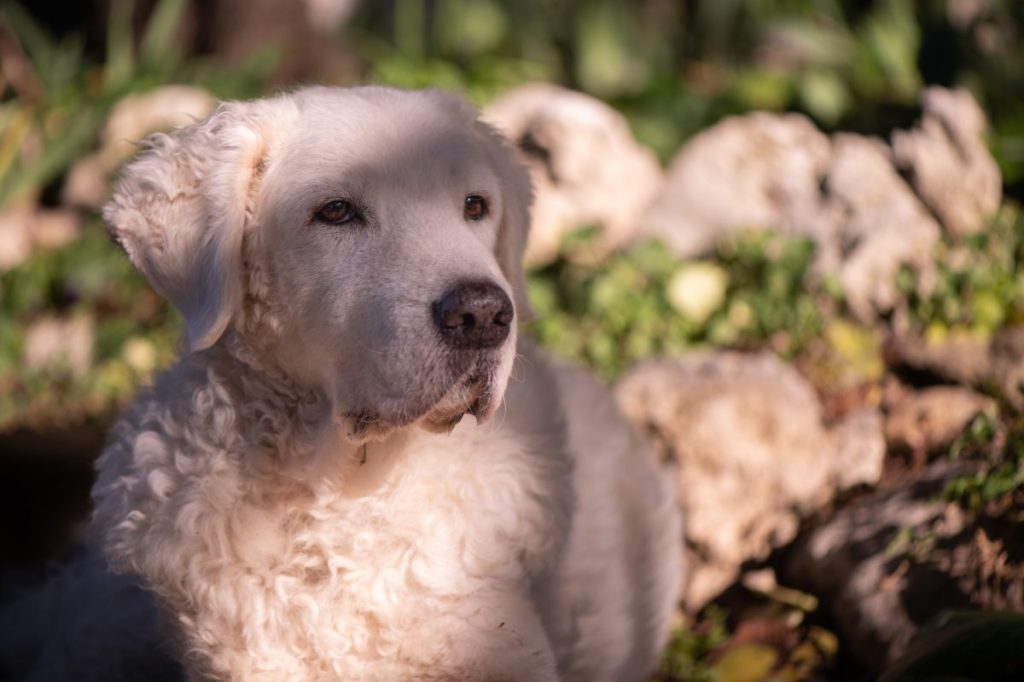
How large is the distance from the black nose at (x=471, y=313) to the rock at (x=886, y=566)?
161cm

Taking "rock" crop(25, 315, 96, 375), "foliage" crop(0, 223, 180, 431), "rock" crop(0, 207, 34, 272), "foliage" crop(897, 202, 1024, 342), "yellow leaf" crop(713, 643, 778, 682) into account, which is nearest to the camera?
"yellow leaf" crop(713, 643, 778, 682)

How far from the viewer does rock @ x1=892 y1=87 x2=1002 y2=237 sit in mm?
5770

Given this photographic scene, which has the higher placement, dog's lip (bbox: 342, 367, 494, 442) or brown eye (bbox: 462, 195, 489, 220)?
brown eye (bbox: 462, 195, 489, 220)

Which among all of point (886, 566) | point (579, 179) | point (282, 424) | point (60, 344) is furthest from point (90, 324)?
point (886, 566)

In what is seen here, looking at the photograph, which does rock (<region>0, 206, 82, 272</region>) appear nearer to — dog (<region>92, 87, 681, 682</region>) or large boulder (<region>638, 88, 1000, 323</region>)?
large boulder (<region>638, 88, 1000, 323</region>)

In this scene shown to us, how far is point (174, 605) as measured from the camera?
109 inches

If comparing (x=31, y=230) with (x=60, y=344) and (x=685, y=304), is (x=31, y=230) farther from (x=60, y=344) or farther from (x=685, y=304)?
(x=685, y=304)

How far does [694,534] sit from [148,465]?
94.1 inches

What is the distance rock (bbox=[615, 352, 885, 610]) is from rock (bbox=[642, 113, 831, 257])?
6.09 ft

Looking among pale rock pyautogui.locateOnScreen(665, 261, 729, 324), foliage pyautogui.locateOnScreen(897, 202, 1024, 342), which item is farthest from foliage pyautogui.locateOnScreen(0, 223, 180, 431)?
foliage pyautogui.locateOnScreen(897, 202, 1024, 342)

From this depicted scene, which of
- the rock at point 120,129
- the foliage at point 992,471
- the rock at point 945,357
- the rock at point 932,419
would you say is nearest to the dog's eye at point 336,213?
the foliage at point 992,471

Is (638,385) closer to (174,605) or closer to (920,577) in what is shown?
(920,577)

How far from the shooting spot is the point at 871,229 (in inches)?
220

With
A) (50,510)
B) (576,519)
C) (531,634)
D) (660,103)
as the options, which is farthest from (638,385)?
(660,103)
